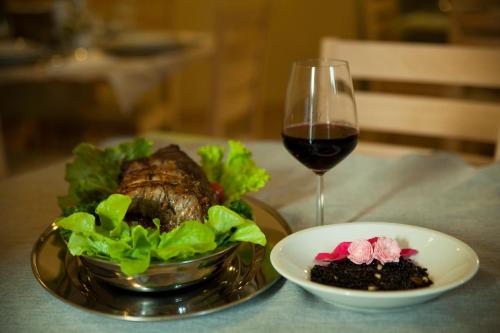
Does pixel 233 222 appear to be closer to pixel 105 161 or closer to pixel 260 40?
pixel 105 161

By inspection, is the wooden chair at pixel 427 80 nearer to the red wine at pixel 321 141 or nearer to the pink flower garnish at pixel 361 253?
the red wine at pixel 321 141

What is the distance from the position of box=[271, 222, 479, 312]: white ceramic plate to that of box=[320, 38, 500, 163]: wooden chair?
859 mm

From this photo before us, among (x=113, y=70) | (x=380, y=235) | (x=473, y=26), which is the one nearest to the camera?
(x=380, y=235)

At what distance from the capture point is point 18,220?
97 centimetres

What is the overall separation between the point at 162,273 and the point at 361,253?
0.72ft

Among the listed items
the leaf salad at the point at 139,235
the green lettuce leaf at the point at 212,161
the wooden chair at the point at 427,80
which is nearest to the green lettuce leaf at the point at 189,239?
the leaf salad at the point at 139,235

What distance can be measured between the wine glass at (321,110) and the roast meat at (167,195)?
146 millimetres

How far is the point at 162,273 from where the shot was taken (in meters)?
0.67

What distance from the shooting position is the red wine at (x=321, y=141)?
814mm

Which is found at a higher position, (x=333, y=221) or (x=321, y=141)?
(x=321, y=141)

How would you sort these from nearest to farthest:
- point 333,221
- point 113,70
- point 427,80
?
point 333,221
point 427,80
point 113,70

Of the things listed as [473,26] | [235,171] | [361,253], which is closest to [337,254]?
[361,253]

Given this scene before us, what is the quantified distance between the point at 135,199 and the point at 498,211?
1.85 feet

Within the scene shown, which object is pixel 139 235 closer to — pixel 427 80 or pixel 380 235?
pixel 380 235
